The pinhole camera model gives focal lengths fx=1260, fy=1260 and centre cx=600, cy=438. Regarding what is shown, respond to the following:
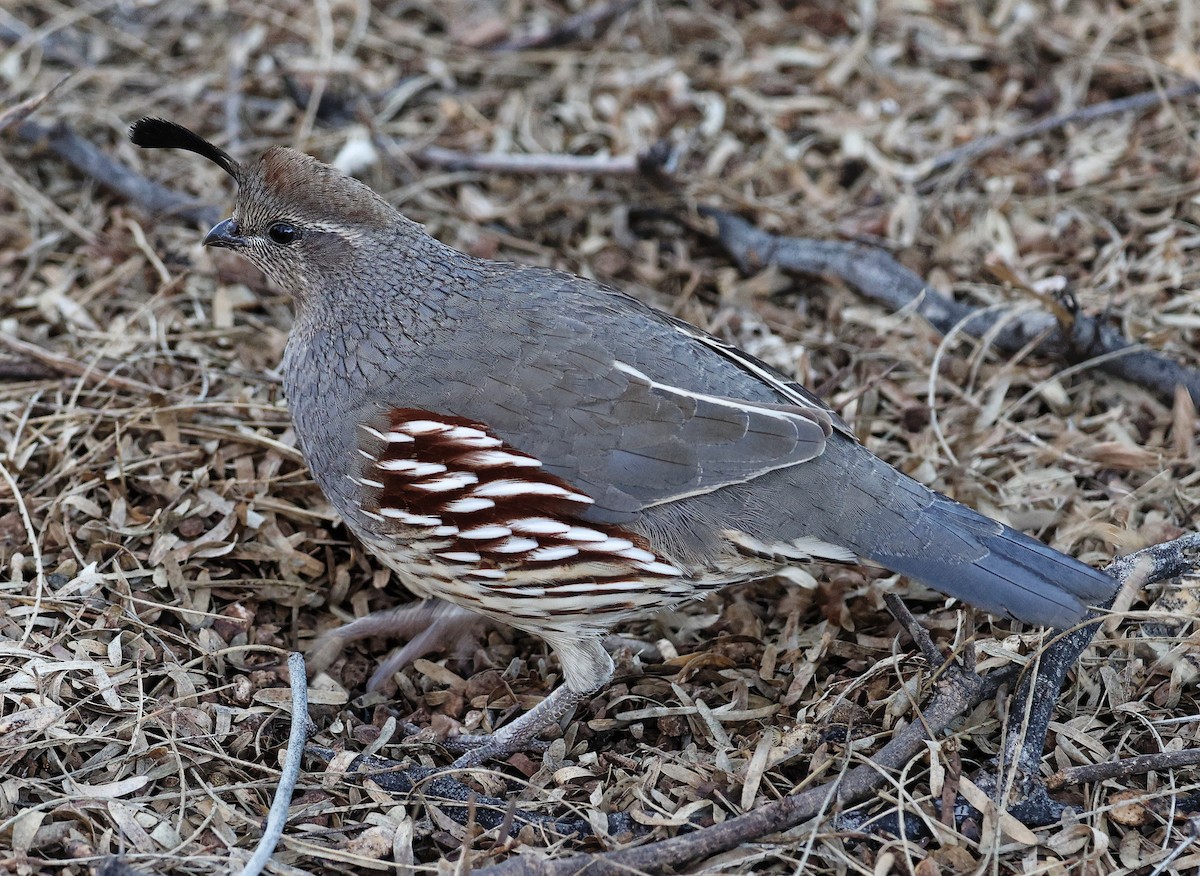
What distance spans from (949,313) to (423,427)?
8.64 ft

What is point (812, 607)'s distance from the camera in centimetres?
480

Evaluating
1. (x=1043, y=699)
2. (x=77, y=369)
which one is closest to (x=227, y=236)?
(x=77, y=369)

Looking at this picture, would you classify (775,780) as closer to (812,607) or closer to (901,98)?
(812,607)

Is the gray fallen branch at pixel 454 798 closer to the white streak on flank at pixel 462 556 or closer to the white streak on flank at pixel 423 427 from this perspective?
the white streak on flank at pixel 462 556

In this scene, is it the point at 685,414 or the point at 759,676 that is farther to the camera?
the point at 759,676

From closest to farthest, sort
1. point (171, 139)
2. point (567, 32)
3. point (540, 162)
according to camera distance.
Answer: point (171, 139) → point (540, 162) → point (567, 32)

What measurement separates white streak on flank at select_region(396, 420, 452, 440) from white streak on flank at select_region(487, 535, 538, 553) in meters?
0.42

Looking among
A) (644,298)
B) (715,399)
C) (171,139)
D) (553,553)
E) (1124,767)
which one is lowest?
(1124,767)

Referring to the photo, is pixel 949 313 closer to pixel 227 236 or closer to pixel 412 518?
pixel 412 518

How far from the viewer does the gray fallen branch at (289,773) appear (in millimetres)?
3529

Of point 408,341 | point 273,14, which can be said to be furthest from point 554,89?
point 408,341

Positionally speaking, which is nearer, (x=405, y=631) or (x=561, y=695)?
(x=561, y=695)

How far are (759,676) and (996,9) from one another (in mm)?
4578

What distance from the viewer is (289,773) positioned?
382 centimetres
